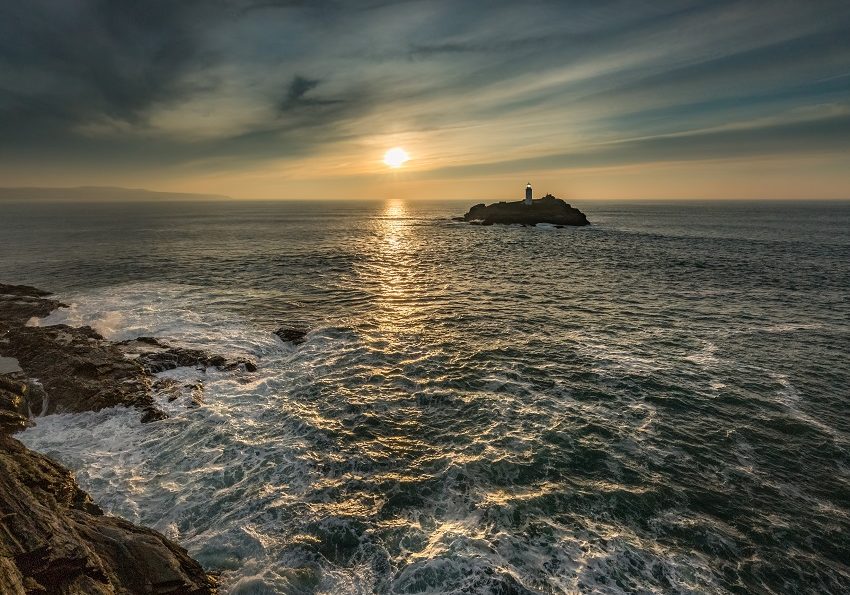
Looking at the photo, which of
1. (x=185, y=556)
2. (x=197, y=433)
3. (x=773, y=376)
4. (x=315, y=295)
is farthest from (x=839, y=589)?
(x=315, y=295)

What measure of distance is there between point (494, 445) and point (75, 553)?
1264 cm

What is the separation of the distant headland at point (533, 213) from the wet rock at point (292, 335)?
100m

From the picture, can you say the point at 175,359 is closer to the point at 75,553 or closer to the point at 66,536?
the point at 66,536

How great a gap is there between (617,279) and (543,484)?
1449 inches

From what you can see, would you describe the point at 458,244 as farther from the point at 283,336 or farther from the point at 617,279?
the point at 283,336

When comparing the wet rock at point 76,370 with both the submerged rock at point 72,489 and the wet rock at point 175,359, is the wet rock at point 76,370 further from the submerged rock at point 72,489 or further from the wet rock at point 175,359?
the wet rock at point 175,359

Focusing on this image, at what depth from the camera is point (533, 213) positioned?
12012 cm

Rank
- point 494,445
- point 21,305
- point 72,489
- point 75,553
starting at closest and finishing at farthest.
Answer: point 75,553 → point 72,489 → point 494,445 → point 21,305

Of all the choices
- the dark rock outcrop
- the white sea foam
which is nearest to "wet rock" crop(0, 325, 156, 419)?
the white sea foam

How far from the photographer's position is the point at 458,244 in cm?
7994

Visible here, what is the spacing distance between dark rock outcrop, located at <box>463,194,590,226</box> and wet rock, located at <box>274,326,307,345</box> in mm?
100498

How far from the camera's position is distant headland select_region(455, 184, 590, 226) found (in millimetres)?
114812

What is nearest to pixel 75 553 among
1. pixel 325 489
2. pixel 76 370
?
pixel 325 489

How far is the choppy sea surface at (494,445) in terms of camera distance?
1088 cm
